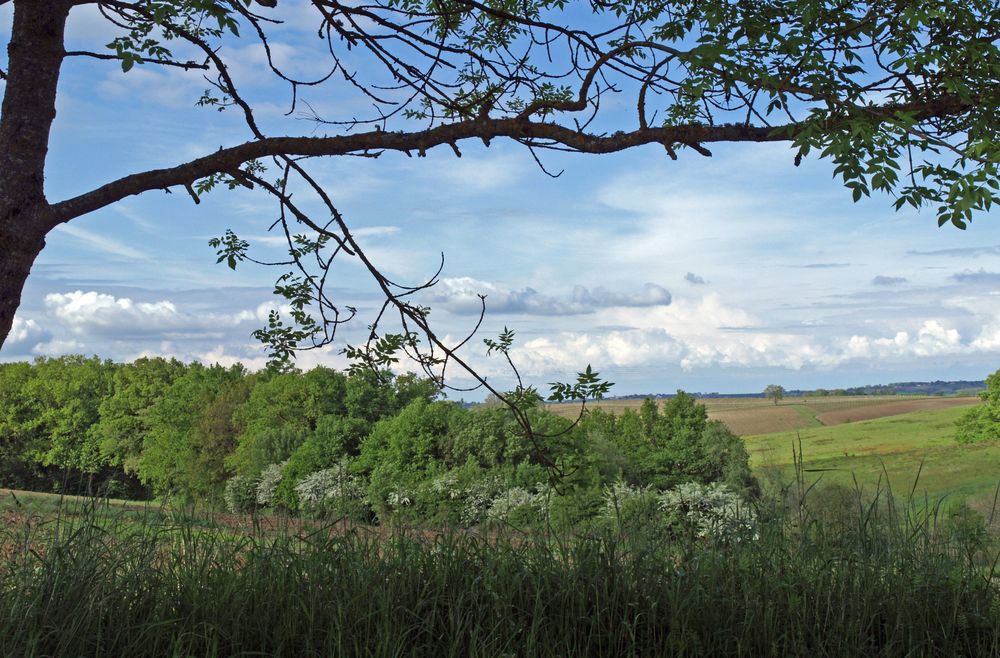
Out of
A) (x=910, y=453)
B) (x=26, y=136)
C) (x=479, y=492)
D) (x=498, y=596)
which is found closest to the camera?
(x=498, y=596)

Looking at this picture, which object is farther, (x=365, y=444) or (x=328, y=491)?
(x=365, y=444)

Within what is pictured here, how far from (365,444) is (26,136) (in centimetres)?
1128

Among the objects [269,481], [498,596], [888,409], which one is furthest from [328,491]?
[888,409]

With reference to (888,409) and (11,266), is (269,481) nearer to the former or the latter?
(11,266)

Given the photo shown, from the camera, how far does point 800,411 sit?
25.0 m

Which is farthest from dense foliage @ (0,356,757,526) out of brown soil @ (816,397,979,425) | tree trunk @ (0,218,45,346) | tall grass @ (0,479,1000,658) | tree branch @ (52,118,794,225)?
brown soil @ (816,397,979,425)

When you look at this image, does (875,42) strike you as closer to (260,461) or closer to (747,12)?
(747,12)

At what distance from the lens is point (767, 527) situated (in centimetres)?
489

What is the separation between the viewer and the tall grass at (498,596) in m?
3.77

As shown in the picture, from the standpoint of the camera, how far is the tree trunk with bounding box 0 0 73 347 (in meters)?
4.41

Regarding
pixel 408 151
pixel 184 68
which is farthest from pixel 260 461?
pixel 408 151

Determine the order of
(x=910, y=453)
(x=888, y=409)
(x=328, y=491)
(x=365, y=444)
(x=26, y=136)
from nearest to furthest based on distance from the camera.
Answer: (x=26, y=136) < (x=328, y=491) < (x=365, y=444) < (x=910, y=453) < (x=888, y=409)

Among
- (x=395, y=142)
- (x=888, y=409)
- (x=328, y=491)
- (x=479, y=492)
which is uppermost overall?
(x=395, y=142)

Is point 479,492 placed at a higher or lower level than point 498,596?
lower
